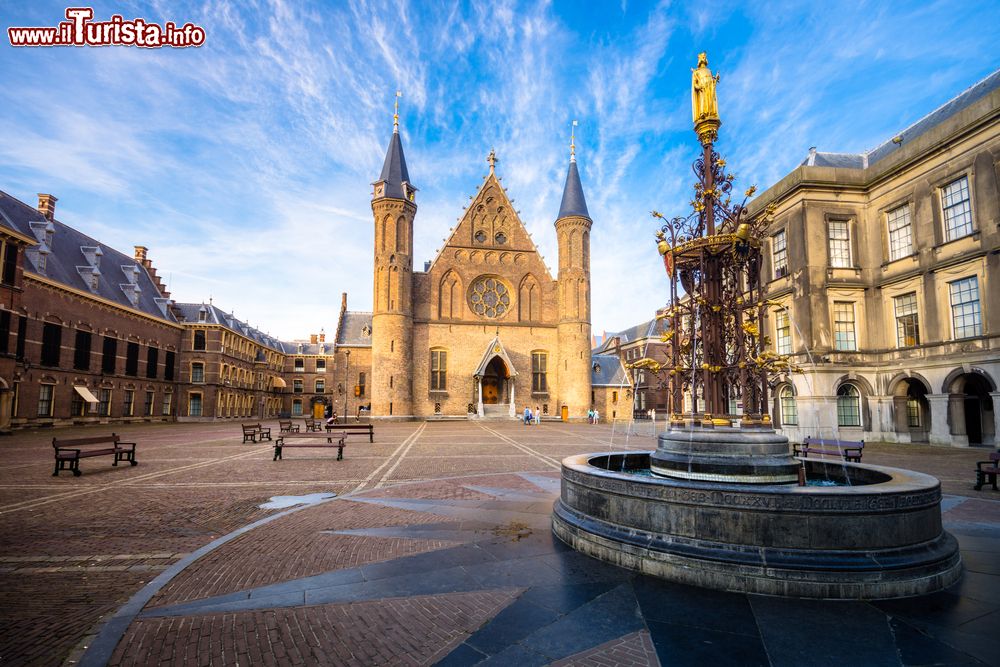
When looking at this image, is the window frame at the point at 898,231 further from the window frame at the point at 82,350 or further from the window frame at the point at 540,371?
the window frame at the point at 82,350

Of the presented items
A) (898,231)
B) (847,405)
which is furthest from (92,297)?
(898,231)

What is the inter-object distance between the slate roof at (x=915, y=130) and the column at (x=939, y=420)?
1100 cm

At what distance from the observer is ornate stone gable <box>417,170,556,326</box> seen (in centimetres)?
4172

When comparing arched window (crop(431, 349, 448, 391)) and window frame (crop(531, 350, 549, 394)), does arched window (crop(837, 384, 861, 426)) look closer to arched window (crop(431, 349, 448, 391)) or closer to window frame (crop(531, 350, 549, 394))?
window frame (crop(531, 350, 549, 394))

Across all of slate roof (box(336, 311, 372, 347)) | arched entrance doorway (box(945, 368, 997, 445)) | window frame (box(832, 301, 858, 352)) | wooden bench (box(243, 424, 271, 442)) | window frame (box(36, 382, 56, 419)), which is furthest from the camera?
slate roof (box(336, 311, 372, 347))

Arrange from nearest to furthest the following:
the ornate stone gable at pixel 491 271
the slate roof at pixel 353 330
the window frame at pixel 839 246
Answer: the window frame at pixel 839 246
the ornate stone gable at pixel 491 271
the slate roof at pixel 353 330

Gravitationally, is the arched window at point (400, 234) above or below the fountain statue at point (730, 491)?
above

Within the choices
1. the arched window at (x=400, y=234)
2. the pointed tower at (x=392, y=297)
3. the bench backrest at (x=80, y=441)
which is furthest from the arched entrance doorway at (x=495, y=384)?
the bench backrest at (x=80, y=441)

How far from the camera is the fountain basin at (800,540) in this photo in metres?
4.68

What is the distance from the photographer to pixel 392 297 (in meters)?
39.1

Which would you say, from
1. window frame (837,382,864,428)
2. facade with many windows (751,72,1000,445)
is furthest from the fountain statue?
window frame (837,382,864,428)

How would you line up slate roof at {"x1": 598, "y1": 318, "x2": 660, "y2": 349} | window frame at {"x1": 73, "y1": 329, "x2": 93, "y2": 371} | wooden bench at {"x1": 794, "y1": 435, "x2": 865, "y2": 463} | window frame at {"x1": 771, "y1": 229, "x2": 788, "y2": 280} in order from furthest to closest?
1. slate roof at {"x1": 598, "y1": 318, "x2": 660, "y2": 349}
2. window frame at {"x1": 73, "y1": 329, "x2": 93, "y2": 371}
3. window frame at {"x1": 771, "y1": 229, "x2": 788, "y2": 280}
4. wooden bench at {"x1": 794, "y1": 435, "x2": 865, "y2": 463}

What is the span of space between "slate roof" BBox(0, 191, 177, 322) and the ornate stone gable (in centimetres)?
2258

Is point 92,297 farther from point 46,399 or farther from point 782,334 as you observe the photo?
point 782,334
